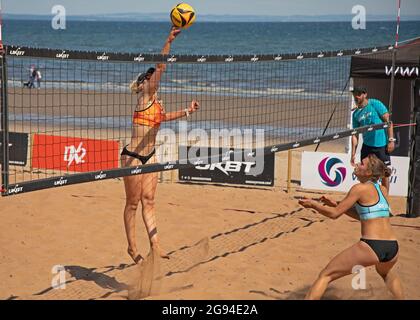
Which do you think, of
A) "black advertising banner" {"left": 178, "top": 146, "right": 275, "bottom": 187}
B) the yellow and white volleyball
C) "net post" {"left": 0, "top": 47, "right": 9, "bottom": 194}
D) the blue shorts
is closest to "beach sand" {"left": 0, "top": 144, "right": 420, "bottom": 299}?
"black advertising banner" {"left": 178, "top": 146, "right": 275, "bottom": 187}

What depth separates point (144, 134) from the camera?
658cm

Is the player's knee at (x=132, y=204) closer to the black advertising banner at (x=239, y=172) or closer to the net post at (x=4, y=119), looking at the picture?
the net post at (x=4, y=119)

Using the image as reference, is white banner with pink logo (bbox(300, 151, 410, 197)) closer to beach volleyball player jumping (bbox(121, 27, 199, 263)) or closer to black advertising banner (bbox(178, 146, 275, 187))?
black advertising banner (bbox(178, 146, 275, 187))

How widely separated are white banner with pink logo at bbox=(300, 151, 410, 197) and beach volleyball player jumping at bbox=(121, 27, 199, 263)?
4741mm

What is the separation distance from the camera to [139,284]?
21.1ft

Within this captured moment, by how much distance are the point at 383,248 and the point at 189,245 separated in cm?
336

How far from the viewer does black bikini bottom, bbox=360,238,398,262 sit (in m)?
5.27

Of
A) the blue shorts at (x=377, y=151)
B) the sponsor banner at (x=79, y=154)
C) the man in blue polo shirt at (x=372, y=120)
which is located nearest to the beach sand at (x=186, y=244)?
the sponsor banner at (x=79, y=154)

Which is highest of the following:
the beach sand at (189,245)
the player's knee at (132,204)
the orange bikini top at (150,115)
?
the orange bikini top at (150,115)

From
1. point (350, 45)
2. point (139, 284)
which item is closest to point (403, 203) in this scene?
point (139, 284)

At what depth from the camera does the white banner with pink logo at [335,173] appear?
10.7m

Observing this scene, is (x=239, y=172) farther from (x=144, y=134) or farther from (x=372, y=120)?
(x=144, y=134)

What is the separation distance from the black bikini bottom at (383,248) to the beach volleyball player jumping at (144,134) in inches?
85.7
